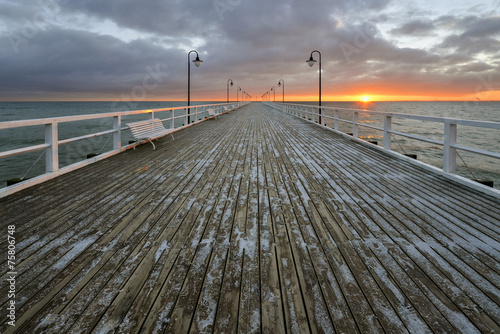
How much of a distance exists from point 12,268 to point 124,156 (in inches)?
182

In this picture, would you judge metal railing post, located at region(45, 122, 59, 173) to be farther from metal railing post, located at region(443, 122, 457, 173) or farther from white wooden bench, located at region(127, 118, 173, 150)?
metal railing post, located at region(443, 122, 457, 173)

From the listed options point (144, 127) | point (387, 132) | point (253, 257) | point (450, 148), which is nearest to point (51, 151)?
point (144, 127)

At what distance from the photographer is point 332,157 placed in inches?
245

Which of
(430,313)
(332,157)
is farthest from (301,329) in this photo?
(332,157)

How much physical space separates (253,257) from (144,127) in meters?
6.54

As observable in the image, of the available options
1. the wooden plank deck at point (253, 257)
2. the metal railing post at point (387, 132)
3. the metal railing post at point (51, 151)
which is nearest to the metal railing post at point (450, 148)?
the wooden plank deck at point (253, 257)

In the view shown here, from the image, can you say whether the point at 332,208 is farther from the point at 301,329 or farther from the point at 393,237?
the point at 301,329

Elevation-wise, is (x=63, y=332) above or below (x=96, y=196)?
below

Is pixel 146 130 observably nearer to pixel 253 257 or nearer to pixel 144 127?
pixel 144 127

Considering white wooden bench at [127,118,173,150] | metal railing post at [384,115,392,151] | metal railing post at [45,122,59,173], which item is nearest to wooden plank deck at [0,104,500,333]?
metal railing post at [45,122,59,173]

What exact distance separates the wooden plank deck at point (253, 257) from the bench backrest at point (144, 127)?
319 centimetres

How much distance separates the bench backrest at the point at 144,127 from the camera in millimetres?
7199

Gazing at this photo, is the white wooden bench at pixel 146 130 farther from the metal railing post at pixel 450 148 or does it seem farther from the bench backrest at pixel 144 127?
the metal railing post at pixel 450 148

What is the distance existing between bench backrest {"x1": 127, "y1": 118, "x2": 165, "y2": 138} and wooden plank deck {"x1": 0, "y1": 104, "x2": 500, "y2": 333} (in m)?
3.19
